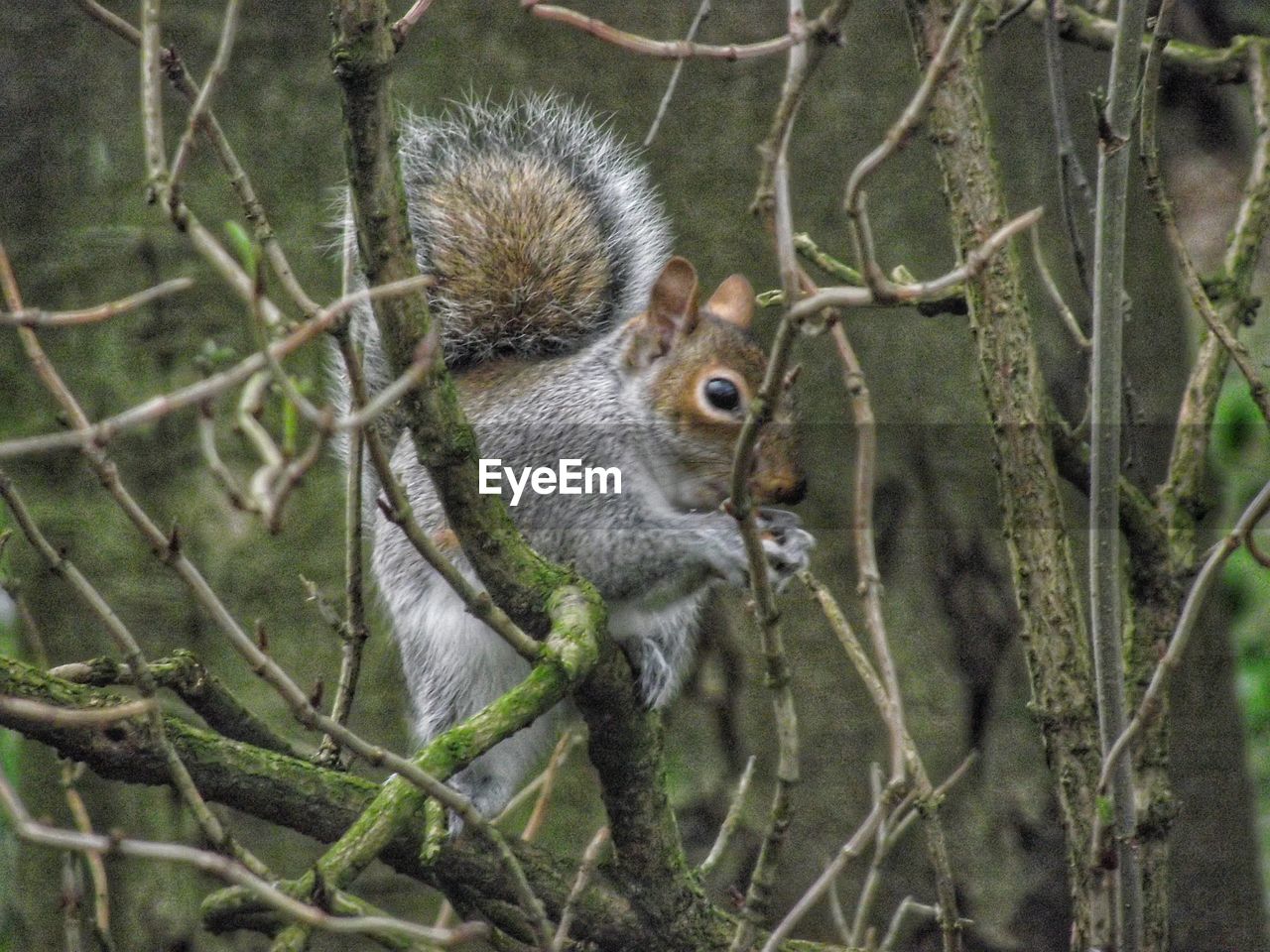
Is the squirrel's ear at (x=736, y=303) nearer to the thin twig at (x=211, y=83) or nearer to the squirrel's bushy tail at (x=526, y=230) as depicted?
the squirrel's bushy tail at (x=526, y=230)

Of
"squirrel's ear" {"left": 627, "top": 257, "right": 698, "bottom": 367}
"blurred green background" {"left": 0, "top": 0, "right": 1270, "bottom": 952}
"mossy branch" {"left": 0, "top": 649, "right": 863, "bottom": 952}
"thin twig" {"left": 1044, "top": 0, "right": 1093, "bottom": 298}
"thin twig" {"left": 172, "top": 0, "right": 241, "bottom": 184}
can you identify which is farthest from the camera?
"blurred green background" {"left": 0, "top": 0, "right": 1270, "bottom": 952}

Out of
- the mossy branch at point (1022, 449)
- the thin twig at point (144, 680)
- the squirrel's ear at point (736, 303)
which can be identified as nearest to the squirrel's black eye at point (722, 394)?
the squirrel's ear at point (736, 303)

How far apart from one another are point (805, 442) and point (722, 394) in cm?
59

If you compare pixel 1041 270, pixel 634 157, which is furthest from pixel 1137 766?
pixel 634 157

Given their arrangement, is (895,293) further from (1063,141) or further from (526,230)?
(526,230)

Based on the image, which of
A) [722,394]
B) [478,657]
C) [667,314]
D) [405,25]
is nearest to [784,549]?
[722,394]

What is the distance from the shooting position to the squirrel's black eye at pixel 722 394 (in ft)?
5.92

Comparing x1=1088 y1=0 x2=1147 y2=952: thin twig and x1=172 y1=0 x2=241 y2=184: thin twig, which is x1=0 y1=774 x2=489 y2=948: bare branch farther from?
x1=1088 y1=0 x2=1147 y2=952: thin twig

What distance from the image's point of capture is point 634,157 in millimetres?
2340

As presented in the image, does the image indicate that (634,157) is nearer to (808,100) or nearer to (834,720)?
(808,100)

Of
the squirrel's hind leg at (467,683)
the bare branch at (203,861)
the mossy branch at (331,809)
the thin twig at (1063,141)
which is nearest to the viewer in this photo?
the bare branch at (203,861)

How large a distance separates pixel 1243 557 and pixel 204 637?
2.49 meters

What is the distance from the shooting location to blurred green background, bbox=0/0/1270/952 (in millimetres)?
2307

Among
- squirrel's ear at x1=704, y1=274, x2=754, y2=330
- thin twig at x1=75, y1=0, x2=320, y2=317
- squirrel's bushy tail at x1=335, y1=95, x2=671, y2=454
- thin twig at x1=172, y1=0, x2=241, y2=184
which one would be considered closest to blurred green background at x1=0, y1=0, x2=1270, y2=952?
squirrel's bushy tail at x1=335, y1=95, x2=671, y2=454
